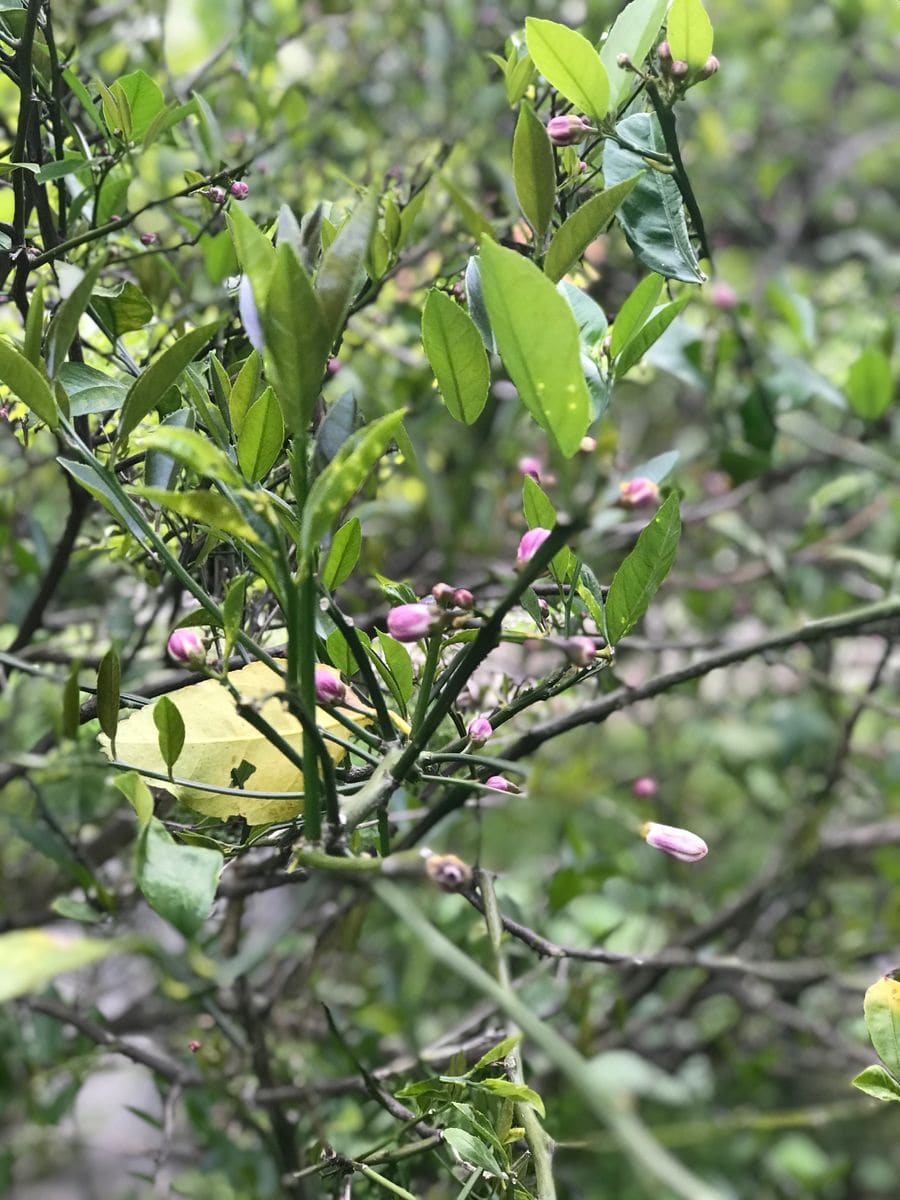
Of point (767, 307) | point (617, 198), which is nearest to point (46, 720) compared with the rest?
point (617, 198)

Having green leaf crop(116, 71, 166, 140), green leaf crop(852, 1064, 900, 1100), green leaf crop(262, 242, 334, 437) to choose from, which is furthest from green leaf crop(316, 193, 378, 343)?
green leaf crop(852, 1064, 900, 1100)

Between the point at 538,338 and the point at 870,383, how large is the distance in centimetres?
79

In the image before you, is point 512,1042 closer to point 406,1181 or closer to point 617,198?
point 406,1181

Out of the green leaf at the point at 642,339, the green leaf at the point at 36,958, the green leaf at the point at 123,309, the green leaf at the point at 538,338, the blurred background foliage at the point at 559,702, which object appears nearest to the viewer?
the green leaf at the point at 36,958

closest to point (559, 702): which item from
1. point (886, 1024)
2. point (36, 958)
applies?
point (886, 1024)

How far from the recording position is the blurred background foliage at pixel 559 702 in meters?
0.86

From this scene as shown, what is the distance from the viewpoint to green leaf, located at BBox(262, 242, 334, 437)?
1.06 feet

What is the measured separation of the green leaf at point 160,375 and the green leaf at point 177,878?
162mm

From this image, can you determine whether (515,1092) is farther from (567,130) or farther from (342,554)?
(567,130)

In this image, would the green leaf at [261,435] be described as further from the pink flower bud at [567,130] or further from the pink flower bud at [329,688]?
the pink flower bud at [567,130]

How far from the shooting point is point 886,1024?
0.53m

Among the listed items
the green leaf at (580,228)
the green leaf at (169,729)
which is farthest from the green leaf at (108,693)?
the green leaf at (580,228)

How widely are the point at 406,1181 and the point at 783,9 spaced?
242 centimetres

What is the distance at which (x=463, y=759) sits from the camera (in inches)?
16.3
